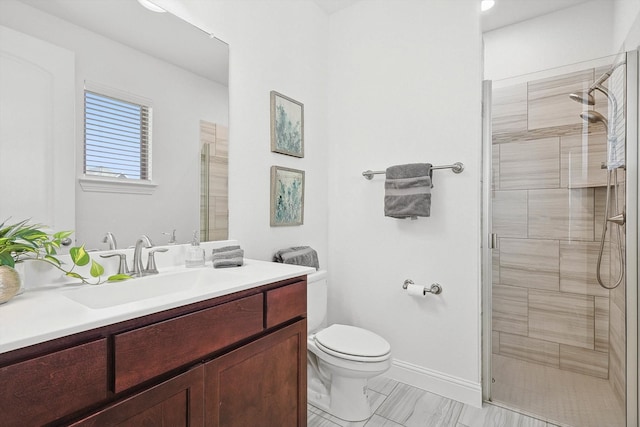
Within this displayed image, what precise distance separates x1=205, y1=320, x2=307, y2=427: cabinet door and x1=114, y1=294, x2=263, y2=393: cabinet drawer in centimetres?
7

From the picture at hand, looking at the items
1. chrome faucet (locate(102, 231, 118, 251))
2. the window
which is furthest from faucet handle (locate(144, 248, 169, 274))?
the window

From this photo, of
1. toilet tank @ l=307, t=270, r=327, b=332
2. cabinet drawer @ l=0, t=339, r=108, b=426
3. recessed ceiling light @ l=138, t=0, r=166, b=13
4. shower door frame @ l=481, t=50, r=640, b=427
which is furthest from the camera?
toilet tank @ l=307, t=270, r=327, b=332

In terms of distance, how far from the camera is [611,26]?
195 centimetres

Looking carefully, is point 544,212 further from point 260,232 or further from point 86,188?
point 86,188

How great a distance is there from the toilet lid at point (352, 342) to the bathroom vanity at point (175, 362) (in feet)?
1.14

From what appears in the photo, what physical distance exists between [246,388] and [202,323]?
330 millimetres

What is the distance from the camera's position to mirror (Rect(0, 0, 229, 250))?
1.10 metres

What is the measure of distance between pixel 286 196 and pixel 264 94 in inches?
25.1

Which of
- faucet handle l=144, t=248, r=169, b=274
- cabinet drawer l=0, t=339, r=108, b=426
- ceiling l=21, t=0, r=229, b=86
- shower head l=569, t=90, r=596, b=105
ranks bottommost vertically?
cabinet drawer l=0, t=339, r=108, b=426

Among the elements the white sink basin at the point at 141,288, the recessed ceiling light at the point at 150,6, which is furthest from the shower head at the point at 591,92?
the recessed ceiling light at the point at 150,6

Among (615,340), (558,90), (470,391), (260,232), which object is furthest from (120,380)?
(558,90)

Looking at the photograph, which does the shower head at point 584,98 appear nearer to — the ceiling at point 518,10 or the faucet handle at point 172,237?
the ceiling at point 518,10

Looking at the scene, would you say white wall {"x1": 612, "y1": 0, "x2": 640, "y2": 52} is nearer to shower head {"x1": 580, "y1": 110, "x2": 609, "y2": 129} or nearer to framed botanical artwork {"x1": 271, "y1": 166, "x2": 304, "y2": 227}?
shower head {"x1": 580, "y1": 110, "x2": 609, "y2": 129}

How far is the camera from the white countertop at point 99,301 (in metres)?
0.70
